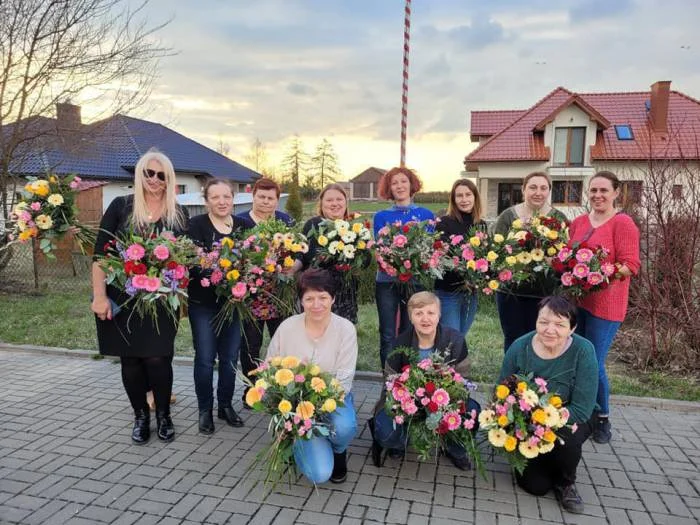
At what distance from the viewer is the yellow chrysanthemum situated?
3.18 m

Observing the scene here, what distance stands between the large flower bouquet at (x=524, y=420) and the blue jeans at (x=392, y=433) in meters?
0.33

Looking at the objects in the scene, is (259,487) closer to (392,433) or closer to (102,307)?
(392,433)

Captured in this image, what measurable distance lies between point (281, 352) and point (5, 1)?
9.83m

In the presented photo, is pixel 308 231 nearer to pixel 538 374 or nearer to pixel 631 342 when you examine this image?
pixel 538 374

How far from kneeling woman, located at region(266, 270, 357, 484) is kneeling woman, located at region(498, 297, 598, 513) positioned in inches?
44.3

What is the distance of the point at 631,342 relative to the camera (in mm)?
5777

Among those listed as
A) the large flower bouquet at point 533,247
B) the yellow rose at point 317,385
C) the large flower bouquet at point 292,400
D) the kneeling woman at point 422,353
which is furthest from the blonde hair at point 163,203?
the large flower bouquet at point 533,247

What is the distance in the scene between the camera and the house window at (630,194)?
247 inches

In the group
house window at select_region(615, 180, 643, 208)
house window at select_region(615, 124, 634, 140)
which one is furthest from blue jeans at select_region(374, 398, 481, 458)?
house window at select_region(615, 124, 634, 140)

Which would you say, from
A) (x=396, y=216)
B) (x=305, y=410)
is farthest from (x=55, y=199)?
(x=396, y=216)

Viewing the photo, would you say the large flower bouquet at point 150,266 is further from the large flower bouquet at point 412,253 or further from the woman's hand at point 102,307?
the large flower bouquet at point 412,253

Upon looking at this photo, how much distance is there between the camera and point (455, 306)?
13.4ft

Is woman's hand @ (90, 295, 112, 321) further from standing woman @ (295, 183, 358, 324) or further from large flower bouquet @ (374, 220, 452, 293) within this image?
large flower bouquet @ (374, 220, 452, 293)

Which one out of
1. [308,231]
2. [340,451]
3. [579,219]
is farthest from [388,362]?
[579,219]
